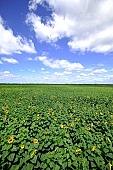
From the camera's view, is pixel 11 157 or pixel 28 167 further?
pixel 11 157

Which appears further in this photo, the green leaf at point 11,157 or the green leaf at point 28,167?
the green leaf at point 11,157

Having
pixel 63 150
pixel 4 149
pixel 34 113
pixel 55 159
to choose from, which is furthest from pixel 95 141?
pixel 34 113

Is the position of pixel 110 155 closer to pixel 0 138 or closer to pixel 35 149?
pixel 35 149

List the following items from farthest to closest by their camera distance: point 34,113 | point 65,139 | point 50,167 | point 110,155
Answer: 1. point 34,113
2. point 65,139
3. point 110,155
4. point 50,167

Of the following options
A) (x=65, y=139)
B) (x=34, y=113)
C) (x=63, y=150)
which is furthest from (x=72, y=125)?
(x=34, y=113)

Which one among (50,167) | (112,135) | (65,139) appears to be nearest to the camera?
(50,167)

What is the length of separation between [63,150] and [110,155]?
46.1 inches

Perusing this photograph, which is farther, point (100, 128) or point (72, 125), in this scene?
point (100, 128)

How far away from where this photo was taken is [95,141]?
460cm

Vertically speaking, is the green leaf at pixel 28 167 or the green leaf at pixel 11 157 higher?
the green leaf at pixel 11 157

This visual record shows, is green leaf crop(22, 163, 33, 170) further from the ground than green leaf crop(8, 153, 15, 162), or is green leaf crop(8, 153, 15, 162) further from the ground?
green leaf crop(8, 153, 15, 162)

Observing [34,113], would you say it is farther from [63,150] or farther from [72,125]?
[63,150]

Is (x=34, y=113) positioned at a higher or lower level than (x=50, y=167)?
higher

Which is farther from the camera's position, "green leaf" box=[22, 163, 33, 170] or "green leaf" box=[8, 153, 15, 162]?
"green leaf" box=[8, 153, 15, 162]
